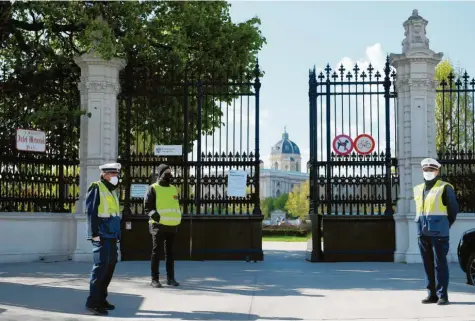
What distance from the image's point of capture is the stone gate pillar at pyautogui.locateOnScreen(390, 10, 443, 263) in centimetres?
1353

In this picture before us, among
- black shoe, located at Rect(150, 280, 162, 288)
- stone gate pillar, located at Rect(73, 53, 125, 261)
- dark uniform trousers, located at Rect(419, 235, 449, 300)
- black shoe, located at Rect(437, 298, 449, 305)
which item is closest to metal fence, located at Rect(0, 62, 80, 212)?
stone gate pillar, located at Rect(73, 53, 125, 261)

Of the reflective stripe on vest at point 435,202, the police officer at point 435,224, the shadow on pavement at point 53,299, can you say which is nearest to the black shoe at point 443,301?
the police officer at point 435,224

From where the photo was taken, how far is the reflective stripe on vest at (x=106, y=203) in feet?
24.6

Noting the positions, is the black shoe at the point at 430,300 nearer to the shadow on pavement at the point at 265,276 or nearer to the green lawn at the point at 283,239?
the shadow on pavement at the point at 265,276

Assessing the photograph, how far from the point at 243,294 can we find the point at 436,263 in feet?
8.48

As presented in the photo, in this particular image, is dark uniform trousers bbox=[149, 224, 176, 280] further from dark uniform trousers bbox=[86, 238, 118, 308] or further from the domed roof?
the domed roof

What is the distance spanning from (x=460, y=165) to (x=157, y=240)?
732 centimetres

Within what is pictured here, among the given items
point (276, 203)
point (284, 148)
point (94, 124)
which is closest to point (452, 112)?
point (94, 124)

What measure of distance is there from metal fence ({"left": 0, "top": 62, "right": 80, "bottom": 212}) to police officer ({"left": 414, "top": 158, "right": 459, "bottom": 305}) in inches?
304

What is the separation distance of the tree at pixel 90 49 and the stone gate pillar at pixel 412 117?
3.39 metres

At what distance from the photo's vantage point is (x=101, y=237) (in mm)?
7422

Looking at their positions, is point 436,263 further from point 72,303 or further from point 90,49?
point 90,49

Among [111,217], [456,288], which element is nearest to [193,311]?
[111,217]

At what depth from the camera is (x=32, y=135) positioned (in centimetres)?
1356
